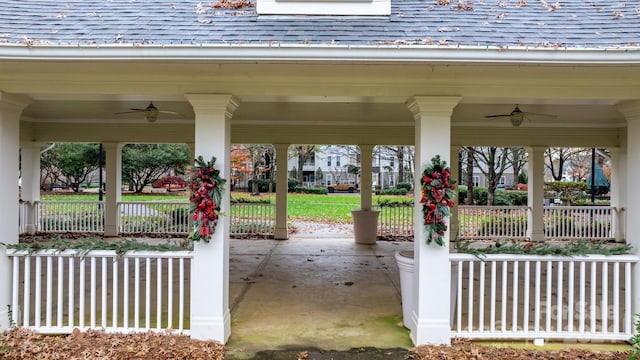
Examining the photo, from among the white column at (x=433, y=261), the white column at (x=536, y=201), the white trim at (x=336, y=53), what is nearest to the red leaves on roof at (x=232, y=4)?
the white trim at (x=336, y=53)

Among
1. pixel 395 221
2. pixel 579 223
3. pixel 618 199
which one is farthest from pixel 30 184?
pixel 618 199

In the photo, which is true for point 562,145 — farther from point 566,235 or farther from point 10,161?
point 10,161

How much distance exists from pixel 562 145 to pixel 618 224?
10.6ft

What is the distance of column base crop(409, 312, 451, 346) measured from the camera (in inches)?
151

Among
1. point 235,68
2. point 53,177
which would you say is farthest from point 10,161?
point 53,177

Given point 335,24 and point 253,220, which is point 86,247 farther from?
point 253,220

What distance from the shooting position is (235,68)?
3705 millimetres

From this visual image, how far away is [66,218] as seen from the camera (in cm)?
1114

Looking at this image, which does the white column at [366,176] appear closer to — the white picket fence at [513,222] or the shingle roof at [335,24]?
the white picket fence at [513,222]

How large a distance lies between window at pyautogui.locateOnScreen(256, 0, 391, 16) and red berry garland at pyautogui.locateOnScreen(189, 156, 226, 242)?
1736mm

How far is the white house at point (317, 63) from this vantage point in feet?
10.8

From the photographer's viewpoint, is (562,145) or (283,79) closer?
(283,79)

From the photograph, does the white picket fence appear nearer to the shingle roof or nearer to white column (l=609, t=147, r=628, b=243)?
white column (l=609, t=147, r=628, b=243)

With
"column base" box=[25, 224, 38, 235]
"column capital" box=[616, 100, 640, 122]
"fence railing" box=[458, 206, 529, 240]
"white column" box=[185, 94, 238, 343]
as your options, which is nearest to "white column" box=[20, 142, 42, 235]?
"column base" box=[25, 224, 38, 235]
